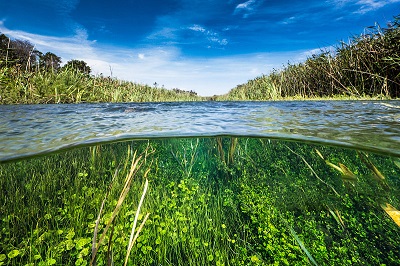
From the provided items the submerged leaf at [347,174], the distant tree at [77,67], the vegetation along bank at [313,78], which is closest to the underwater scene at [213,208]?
the submerged leaf at [347,174]

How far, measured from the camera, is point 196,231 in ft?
11.1

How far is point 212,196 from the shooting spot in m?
3.96

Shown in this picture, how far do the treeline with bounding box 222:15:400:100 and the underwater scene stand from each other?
6.41 m

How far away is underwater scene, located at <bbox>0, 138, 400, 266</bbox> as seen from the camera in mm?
2719

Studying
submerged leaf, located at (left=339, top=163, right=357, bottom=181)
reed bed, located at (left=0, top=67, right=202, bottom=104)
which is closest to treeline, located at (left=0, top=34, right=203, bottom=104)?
reed bed, located at (left=0, top=67, right=202, bottom=104)

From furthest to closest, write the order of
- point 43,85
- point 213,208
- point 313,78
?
point 313,78 → point 43,85 → point 213,208

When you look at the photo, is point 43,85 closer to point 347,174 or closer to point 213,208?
point 213,208

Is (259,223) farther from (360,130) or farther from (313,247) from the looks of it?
(360,130)

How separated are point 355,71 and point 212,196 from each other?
8.57 meters

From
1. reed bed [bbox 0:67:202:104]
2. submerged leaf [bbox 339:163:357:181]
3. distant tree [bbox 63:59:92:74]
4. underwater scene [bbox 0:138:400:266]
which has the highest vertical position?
distant tree [bbox 63:59:92:74]

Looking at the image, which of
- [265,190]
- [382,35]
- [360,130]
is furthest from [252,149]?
[382,35]

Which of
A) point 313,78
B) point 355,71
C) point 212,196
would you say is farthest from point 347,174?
point 313,78

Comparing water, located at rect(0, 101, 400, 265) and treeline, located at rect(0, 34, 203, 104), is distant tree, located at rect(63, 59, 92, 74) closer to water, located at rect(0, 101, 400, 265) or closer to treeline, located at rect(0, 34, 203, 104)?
treeline, located at rect(0, 34, 203, 104)

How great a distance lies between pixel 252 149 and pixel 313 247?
2.10 m
